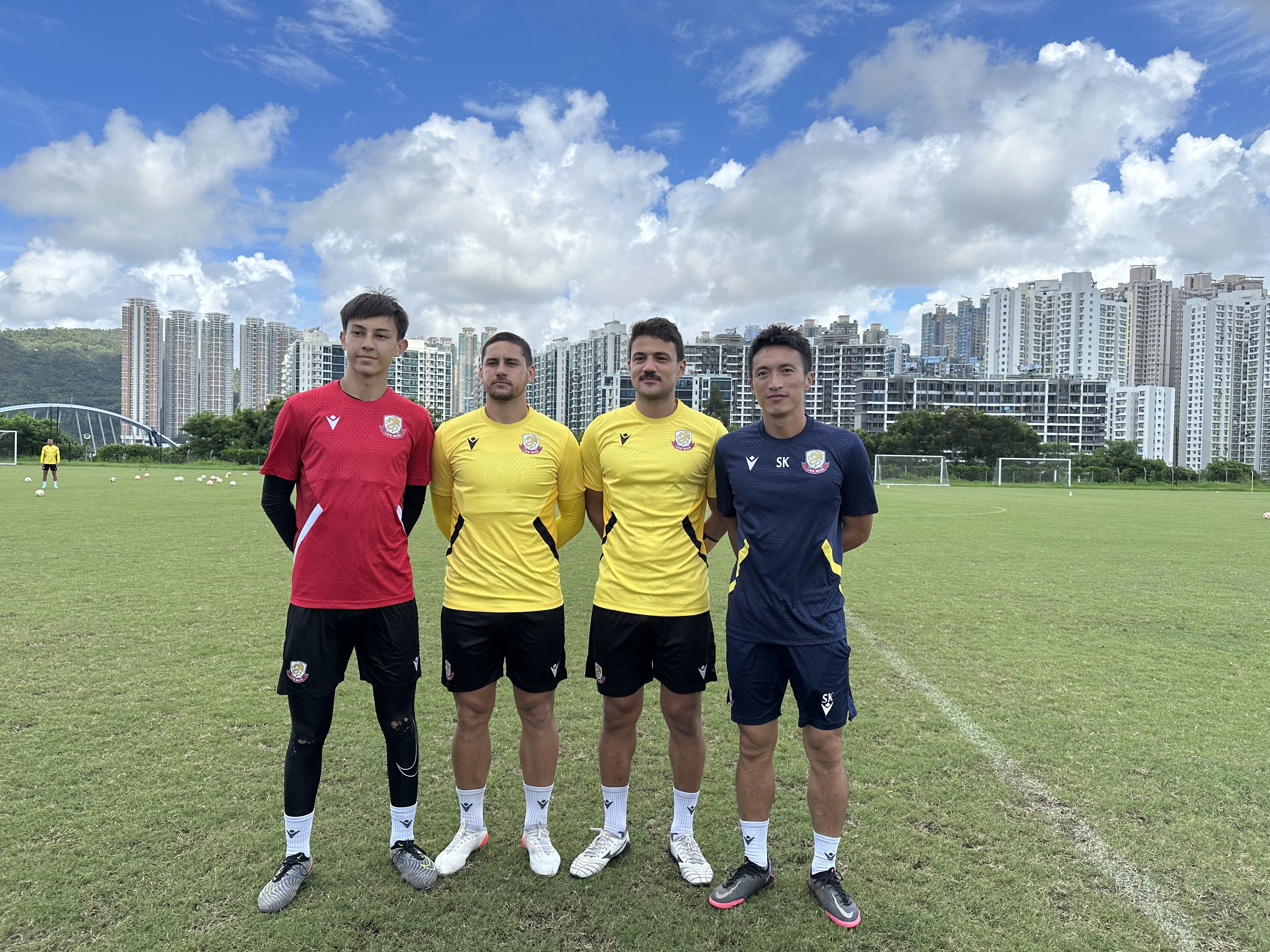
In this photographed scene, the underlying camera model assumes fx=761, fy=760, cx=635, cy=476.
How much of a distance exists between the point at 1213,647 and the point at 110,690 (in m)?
8.68

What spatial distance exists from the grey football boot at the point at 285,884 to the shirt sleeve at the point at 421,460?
1.49 metres

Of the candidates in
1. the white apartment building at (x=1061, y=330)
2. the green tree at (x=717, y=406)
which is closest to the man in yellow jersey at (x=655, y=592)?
the green tree at (x=717, y=406)

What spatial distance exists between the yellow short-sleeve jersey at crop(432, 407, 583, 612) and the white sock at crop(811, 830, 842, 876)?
135cm

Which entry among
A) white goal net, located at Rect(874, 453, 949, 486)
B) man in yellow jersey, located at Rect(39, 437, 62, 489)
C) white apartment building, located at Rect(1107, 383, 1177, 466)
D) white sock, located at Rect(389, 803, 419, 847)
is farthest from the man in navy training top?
white apartment building, located at Rect(1107, 383, 1177, 466)

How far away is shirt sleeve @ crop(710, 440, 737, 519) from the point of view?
10.00 ft

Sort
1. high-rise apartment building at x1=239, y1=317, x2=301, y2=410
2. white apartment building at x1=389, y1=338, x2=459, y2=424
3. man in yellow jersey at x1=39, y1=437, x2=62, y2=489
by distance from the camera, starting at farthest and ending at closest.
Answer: high-rise apartment building at x1=239, y1=317, x2=301, y2=410
white apartment building at x1=389, y1=338, x2=459, y2=424
man in yellow jersey at x1=39, y1=437, x2=62, y2=489

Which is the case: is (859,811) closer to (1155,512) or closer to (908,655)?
(908,655)

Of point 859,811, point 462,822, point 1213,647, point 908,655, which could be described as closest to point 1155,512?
point 1213,647

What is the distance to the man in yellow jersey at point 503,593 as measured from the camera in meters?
3.03

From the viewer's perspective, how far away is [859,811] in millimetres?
3512

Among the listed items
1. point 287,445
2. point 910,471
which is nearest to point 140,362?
point 910,471

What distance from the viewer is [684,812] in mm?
3092

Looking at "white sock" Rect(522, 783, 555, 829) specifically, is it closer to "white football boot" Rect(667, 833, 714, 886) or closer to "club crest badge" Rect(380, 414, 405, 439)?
"white football boot" Rect(667, 833, 714, 886)

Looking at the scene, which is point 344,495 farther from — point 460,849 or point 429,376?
point 429,376
